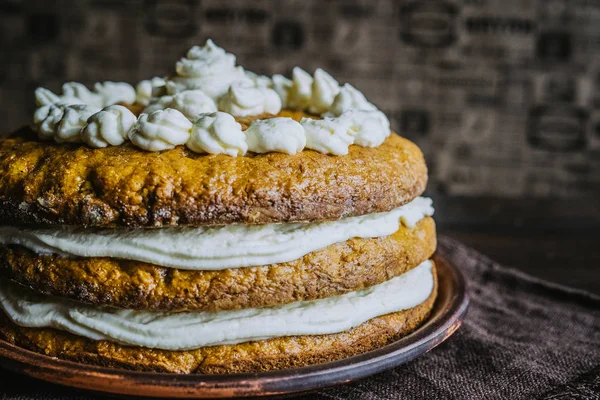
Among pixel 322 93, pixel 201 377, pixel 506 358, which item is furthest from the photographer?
pixel 322 93

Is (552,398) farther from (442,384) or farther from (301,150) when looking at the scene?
(301,150)

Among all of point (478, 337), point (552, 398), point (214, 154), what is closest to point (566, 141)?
point (478, 337)

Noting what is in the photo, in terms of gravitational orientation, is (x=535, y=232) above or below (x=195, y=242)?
below

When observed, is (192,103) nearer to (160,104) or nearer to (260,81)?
(160,104)

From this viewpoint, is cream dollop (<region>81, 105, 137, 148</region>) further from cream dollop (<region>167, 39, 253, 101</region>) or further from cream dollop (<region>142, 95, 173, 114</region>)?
cream dollop (<region>167, 39, 253, 101</region>)

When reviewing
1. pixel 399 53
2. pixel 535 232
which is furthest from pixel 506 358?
pixel 399 53

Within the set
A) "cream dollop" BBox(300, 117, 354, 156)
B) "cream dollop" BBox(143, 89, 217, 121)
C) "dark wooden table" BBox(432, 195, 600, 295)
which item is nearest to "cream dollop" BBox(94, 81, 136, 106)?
"cream dollop" BBox(143, 89, 217, 121)
